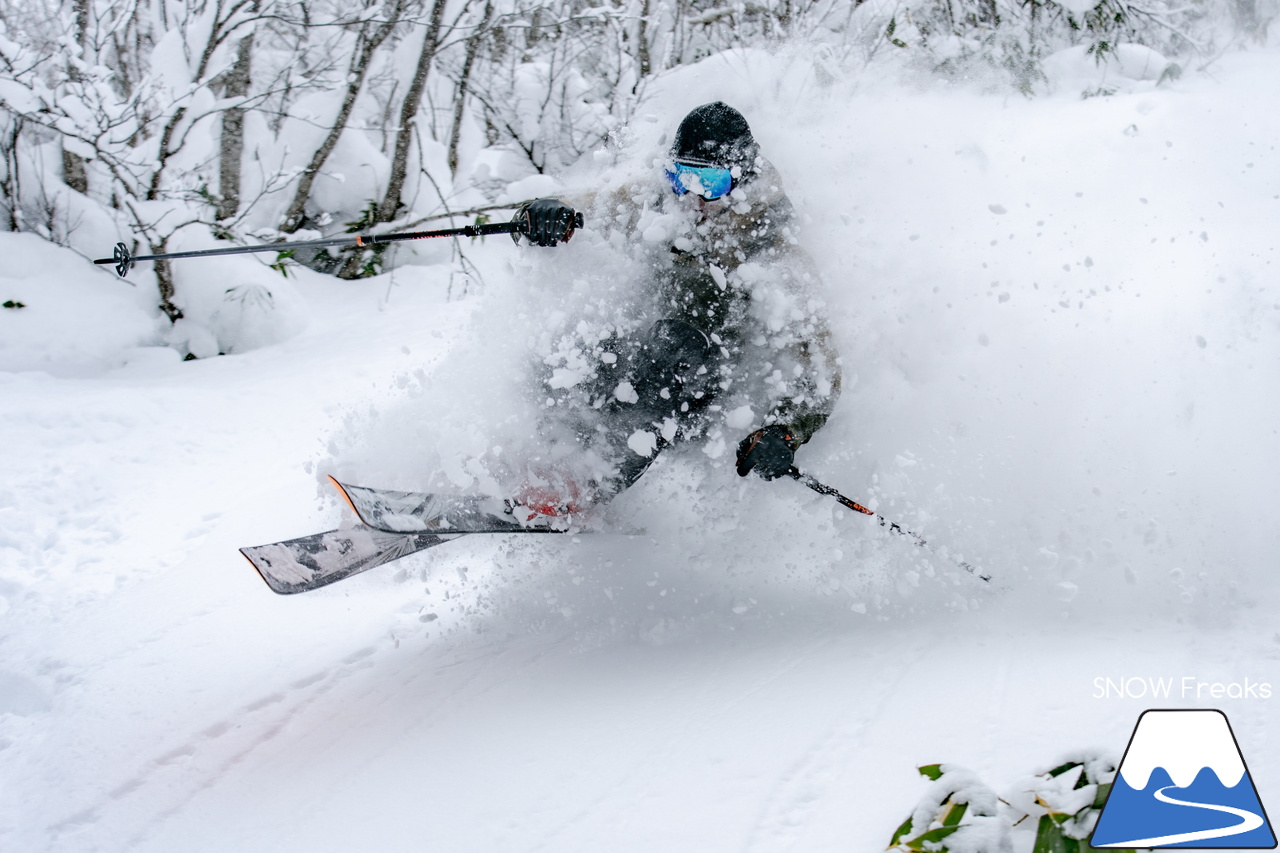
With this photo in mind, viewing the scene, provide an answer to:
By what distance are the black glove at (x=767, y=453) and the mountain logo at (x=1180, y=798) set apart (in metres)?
1.27

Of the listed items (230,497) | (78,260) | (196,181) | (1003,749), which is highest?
(196,181)

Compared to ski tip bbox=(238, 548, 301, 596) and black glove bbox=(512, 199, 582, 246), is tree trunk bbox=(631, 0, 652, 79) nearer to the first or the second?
black glove bbox=(512, 199, 582, 246)

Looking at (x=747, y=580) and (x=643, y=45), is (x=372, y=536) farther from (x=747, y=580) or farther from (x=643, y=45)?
(x=643, y=45)

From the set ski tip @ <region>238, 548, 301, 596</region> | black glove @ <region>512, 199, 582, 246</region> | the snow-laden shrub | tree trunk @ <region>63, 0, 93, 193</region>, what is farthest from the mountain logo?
tree trunk @ <region>63, 0, 93, 193</region>

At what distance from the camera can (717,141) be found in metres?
2.83

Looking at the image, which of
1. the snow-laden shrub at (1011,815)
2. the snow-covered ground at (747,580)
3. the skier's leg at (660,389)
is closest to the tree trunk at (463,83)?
the snow-covered ground at (747,580)

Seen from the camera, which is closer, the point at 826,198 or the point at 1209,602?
the point at 1209,602

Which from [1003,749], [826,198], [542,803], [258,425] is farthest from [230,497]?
[1003,749]

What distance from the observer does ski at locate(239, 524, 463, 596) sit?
2.44 m

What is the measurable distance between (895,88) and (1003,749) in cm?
405

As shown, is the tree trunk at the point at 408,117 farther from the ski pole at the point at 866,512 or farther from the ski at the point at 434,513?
the ski pole at the point at 866,512

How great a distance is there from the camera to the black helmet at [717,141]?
2.83m

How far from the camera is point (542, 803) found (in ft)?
6.31

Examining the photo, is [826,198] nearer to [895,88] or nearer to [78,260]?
[895,88]
